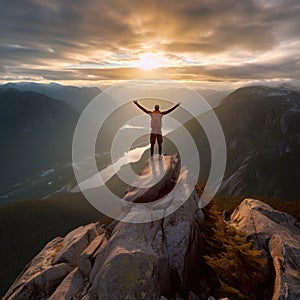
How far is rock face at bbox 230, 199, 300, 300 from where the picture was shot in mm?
15977

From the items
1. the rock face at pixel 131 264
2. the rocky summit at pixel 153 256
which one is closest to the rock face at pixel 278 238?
the rocky summit at pixel 153 256

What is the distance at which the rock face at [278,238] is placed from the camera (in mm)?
15977

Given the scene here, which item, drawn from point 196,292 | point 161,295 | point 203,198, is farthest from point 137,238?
point 203,198

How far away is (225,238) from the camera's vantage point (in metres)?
20.9

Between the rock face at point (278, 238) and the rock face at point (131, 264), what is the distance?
4954 mm

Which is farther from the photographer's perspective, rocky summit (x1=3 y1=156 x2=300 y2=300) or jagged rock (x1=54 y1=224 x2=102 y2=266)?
jagged rock (x1=54 y1=224 x2=102 y2=266)

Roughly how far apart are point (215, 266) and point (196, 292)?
3.25 meters

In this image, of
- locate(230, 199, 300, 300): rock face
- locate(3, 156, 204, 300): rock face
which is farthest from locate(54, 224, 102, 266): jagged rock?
locate(230, 199, 300, 300): rock face

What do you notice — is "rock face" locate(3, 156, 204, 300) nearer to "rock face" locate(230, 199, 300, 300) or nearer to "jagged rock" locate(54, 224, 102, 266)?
"jagged rock" locate(54, 224, 102, 266)

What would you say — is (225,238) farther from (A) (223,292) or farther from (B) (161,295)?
(B) (161,295)

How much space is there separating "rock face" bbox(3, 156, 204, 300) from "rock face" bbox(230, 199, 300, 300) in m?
4.95

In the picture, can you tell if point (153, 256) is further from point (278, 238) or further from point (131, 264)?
point (278, 238)

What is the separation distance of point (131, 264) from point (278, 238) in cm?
1157

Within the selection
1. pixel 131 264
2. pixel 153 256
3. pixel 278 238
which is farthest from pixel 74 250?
pixel 278 238
